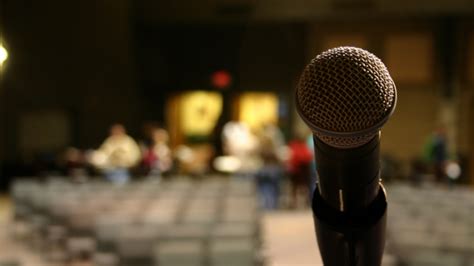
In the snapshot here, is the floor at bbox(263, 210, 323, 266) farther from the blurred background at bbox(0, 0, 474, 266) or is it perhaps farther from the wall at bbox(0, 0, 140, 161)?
the wall at bbox(0, 0, 140, 161)

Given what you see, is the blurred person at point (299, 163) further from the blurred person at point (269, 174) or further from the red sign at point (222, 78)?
the red sign at point (222, 78)

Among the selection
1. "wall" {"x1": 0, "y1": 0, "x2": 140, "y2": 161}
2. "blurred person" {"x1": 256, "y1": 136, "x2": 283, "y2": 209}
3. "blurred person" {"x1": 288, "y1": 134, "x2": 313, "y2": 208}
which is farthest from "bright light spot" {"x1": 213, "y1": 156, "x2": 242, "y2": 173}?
"wall" {"x1": 0, "y1": 0, "x2": 140, "y2": 161}

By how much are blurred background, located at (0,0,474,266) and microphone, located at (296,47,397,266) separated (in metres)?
7.62

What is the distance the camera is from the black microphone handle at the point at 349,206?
143 cm

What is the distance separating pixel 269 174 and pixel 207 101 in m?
5.63

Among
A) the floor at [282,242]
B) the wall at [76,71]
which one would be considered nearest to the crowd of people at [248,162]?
the floor at [282,242]

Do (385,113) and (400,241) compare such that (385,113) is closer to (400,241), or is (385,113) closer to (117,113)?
(400,241)

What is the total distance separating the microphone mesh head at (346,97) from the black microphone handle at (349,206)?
4 cm

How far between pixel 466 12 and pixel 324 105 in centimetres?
1537

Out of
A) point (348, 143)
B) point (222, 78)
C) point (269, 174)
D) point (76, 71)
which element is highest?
point (348, 143)

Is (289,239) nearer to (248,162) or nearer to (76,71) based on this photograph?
(248,162)

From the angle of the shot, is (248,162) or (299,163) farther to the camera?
(248,162)

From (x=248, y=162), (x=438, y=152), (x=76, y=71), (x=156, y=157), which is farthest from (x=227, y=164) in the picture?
(x=438, y=152)

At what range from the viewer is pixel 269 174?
39.1 feet
